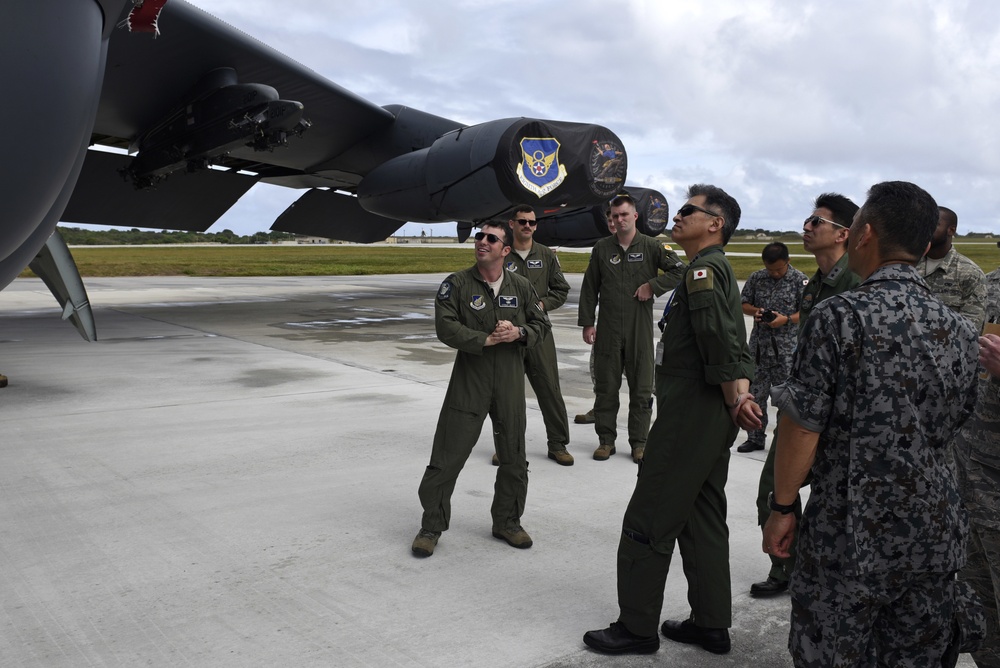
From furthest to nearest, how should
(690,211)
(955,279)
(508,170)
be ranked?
1. (508,170)
2. (955,279)
3. (690,211)

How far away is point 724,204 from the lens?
118 inches

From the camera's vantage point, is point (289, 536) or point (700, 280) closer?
point (700, 280)

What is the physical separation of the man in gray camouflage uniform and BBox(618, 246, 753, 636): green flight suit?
2.15 meters

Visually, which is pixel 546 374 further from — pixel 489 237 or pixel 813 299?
pixel 813 299

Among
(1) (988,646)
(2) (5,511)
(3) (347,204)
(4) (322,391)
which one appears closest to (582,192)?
(4) (322,391)

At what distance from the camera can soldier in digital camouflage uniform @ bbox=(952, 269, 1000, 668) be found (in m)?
2.45

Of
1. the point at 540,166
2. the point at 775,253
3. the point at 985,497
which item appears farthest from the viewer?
the point at 540,166

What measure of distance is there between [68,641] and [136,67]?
7283 millimetres

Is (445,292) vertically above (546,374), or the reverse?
(445,292)

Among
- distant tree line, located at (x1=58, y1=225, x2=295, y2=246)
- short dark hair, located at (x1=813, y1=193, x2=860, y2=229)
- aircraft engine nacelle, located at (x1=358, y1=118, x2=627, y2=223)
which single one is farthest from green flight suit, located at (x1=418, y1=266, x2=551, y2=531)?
distant tree line, located at (x1=58, y1=225, x2=295, y2=246)

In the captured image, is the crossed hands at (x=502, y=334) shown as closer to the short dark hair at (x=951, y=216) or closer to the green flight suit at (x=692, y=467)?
the green flight suit at (x=692, y=467)

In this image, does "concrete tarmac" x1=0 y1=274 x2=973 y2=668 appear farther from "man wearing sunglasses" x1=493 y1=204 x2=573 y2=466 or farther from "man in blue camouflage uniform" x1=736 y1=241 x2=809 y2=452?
"man in blue camouflage uniform" x1=736 y1=241 x2=809 y2=452

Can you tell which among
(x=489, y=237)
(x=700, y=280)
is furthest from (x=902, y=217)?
(x=489, y=237)

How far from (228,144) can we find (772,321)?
5771mm
